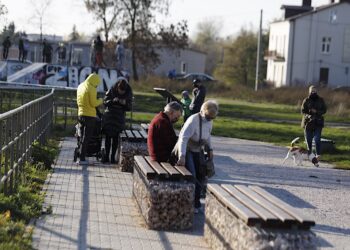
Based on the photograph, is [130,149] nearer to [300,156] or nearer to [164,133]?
[164,133]

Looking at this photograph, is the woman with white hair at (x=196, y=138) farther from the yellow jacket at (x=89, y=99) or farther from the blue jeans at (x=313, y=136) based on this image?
the blue jeans at (x=313, y=136)

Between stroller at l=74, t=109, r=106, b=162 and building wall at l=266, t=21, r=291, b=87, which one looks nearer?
stroller at l=74, t=109, r=106, b=162

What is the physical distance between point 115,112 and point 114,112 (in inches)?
0.8

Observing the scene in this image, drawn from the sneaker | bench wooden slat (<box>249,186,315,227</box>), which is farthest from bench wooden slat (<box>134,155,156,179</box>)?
the sneaker

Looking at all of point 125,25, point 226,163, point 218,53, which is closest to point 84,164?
point 226,163

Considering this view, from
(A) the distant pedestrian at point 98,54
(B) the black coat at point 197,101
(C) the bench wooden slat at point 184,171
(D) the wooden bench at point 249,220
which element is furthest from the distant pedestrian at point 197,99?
(A) the distant pedestrian at point 98,54

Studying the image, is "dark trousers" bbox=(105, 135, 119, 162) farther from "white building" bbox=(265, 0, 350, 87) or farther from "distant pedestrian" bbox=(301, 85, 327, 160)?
"white building" bbox=(265, 0, 350, 87)

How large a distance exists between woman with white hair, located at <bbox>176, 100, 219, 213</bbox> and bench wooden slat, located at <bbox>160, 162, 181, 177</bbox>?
0.18m

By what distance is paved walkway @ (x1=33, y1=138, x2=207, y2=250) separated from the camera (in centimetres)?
819

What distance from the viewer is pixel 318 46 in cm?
8262

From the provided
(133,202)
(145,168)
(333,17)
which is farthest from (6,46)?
(333,17)

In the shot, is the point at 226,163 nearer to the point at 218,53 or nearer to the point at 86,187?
the point at 86,187

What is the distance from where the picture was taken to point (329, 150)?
21.6 m

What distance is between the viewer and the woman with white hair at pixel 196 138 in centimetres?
975
